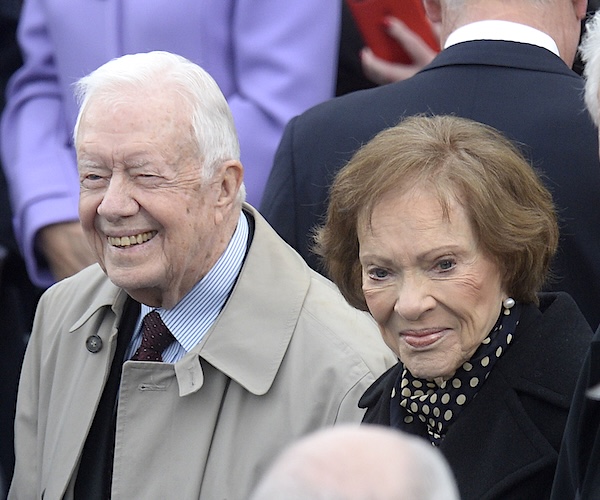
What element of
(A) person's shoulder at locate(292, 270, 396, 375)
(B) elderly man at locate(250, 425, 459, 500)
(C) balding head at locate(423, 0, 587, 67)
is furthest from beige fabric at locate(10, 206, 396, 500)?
(B) elderly man at locate(250, 425, 459, 500)

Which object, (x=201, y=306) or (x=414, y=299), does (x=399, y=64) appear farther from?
(x=414, y=299)

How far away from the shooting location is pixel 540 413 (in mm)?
2320

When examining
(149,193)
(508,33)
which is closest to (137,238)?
(149,193)

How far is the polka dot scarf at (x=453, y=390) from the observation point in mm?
2352

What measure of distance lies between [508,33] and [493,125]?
12.2 inches

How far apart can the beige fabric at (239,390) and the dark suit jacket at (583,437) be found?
69 cm

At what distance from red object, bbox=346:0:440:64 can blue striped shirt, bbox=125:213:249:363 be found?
115 cm

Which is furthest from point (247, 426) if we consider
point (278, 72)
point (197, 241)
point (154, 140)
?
point (278, 72)

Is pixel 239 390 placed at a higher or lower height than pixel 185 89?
lower

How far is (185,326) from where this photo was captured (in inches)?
117

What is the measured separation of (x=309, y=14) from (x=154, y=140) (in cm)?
102

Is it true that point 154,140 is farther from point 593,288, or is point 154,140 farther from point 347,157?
point 593,288

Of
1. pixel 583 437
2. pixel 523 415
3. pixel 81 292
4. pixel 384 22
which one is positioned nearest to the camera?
pixel 583 437

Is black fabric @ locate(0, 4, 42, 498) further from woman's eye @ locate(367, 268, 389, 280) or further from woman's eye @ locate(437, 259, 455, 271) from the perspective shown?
woman's eye @ locate(437, 259, 455, 271)
